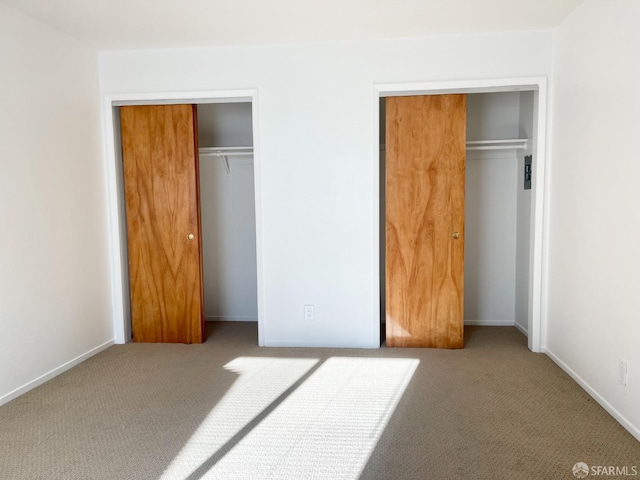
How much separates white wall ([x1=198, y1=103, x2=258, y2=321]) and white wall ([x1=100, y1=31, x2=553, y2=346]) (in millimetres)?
789

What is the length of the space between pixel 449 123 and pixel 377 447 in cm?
236

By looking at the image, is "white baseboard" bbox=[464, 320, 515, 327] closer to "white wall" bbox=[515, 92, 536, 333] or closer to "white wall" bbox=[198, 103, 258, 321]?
"white wall" bbox=[515, 92, 536, 333]

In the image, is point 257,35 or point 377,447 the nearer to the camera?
point 377,447

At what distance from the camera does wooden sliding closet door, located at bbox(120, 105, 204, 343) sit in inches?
138

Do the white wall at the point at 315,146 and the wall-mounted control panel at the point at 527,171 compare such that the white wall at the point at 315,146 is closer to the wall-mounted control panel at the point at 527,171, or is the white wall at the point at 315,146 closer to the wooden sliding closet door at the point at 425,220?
the wooden sliding closet door at the point at 425,220

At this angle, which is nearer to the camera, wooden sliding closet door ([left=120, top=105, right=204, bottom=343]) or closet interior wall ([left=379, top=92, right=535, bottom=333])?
wooden sliding closet door ([left=120, top=105, right=204, bottom=343])

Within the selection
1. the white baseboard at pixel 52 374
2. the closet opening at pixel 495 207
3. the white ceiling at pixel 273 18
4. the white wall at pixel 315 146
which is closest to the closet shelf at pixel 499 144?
the closet opening at pixel 495 207

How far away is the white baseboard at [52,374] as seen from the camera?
2.57 metres

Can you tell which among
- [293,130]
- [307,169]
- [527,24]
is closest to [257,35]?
[293,130]

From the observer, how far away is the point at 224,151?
3.95m

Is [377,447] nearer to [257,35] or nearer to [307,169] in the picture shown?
[307,169]

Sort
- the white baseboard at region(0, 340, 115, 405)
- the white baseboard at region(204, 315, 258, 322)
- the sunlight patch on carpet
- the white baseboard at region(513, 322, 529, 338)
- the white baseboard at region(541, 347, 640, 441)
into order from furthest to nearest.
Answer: the white baseboard at region(204, 315, 258, 322), the white baseboard at region(513, 322, 529, 338), the white baseboard at region(0, 340, 115, 405), the white baseboard at region(541, 347, 640, 441), the sunlight patch on carpet

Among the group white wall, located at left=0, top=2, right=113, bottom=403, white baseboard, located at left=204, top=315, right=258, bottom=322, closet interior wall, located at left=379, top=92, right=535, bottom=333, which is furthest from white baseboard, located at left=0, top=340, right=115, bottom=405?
closet interior wall, located at left=379, top=92, right=535, bottom=333

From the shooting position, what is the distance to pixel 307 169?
3.36 meters
